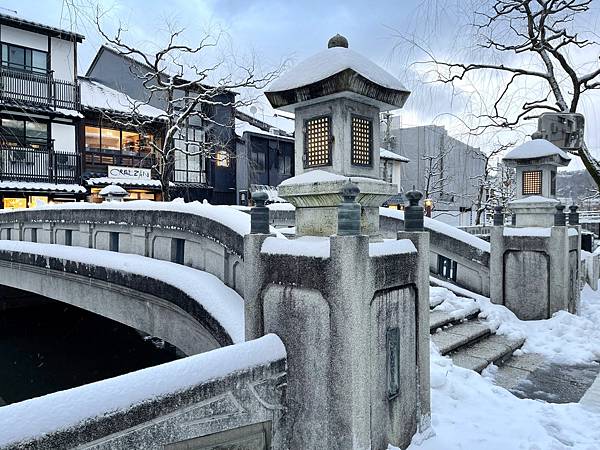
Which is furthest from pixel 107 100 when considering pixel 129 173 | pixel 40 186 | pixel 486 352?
pixel 486 352

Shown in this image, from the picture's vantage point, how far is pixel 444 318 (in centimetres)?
860

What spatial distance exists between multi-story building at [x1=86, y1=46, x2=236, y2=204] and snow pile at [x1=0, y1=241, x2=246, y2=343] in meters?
19.6

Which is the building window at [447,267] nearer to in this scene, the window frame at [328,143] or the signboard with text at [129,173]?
the window frame at [328,143]

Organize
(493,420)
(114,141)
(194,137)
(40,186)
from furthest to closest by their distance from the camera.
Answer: (194,137)
(114,141)
(40,186)
(493,420)

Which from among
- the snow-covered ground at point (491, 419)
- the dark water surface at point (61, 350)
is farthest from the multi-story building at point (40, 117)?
the snow-covered ground at point (491, 419)

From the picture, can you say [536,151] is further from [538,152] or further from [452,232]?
[452,232]

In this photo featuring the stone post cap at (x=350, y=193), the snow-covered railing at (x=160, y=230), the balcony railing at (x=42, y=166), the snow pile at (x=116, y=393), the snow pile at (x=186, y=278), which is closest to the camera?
the snow pile at (x=116, y=393)

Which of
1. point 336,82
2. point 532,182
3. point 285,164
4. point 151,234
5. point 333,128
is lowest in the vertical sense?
point 151,234

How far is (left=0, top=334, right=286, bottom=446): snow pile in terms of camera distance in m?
2.68

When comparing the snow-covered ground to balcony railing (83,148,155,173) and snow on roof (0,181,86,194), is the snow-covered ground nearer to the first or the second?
snow on roof (0,181,86,194)

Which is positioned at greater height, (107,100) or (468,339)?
(107,100)

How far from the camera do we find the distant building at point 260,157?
33.2 metres

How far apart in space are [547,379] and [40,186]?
83.2 feet

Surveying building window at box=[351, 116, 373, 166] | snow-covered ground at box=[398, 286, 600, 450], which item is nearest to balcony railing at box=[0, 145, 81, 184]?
building window at box=[351, 116, 373, 166]
